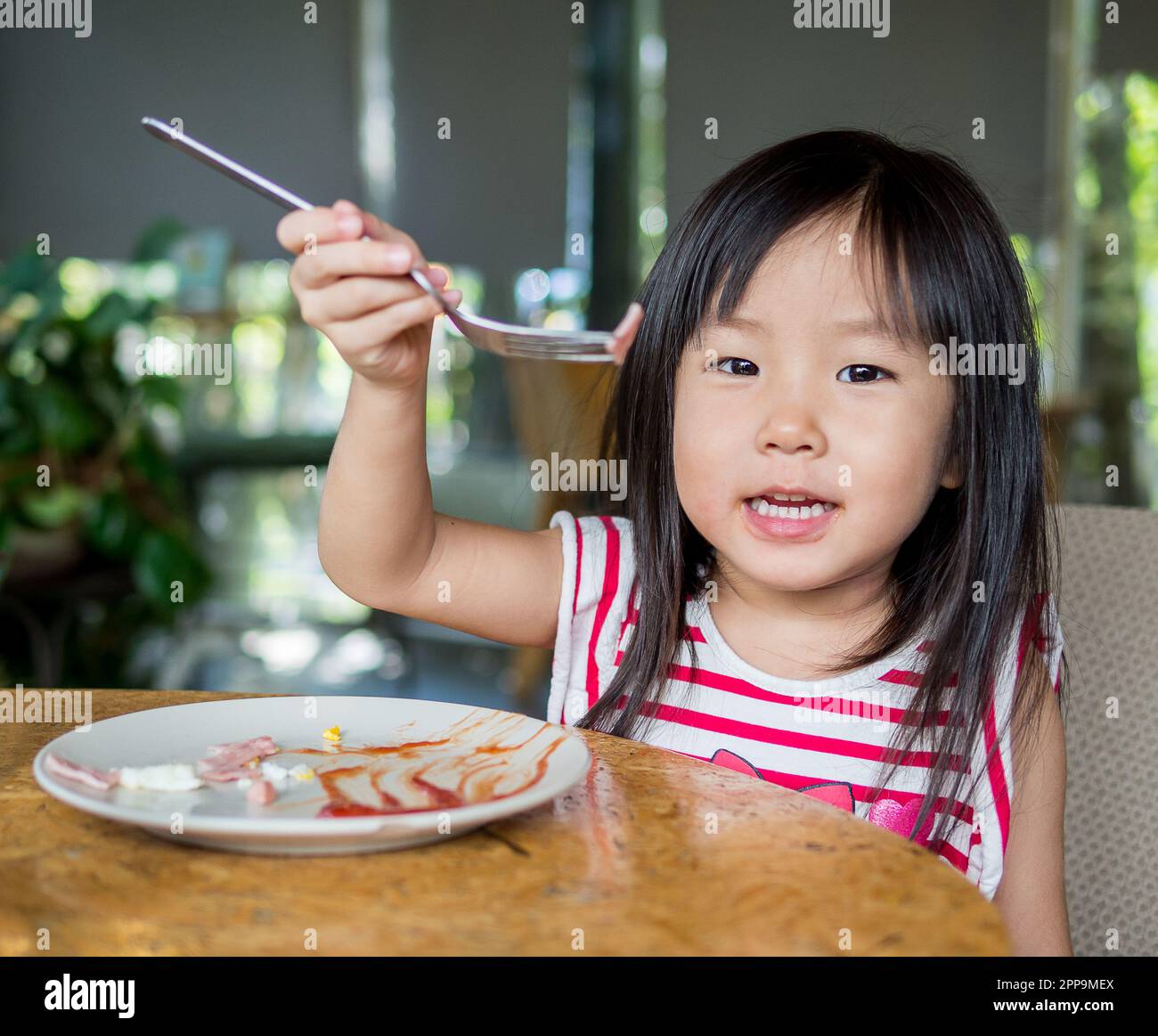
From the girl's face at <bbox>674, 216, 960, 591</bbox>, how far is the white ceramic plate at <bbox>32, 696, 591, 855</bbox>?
0.30m

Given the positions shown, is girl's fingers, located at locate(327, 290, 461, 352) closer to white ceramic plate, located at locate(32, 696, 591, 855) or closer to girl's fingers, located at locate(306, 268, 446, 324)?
girl's fingers, located at locate(306, 268, 446, 324)

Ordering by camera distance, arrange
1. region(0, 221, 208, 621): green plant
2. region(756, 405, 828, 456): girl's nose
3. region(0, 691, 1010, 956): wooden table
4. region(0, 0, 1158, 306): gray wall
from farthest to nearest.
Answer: region(0, 0, 1158, 306): gray wall
region(0, 221, 208, 621): green plant
region(756, 405, 828, 456): girl's nose
region(0, 691, 1010, 956): wooden table

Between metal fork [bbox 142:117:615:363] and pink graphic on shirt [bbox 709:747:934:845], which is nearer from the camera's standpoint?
metal fork [bbox 142:117:615:363]

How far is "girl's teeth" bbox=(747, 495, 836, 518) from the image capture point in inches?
37.0

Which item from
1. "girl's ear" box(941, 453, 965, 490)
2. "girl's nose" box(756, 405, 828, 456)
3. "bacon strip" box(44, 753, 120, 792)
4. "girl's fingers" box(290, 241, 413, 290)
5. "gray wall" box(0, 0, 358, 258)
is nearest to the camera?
"bacon strip" box(44, 753, 120, 792)

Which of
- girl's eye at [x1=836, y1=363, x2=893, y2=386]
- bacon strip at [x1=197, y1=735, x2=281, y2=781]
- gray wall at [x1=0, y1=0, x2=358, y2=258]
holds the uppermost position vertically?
gray wall at [x1=0, y1=0, x2=358, y2=258]

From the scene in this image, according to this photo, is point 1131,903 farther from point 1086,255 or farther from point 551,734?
point 1086,255

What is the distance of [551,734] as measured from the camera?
68 cm

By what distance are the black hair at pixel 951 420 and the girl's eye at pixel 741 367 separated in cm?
4

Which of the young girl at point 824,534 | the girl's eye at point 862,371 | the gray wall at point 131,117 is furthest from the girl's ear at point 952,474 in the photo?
the gray wall at point 131,117

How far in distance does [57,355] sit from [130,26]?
9.24 feet

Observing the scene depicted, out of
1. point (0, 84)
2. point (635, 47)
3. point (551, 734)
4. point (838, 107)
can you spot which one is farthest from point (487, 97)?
point (551, 734)

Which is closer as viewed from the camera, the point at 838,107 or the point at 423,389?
the point at 423,389

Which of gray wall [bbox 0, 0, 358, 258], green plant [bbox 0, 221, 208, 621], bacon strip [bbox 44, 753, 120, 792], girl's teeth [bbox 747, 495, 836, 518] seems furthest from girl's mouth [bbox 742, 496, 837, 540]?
gray wall [bbox 0, 0, 358, 258]
